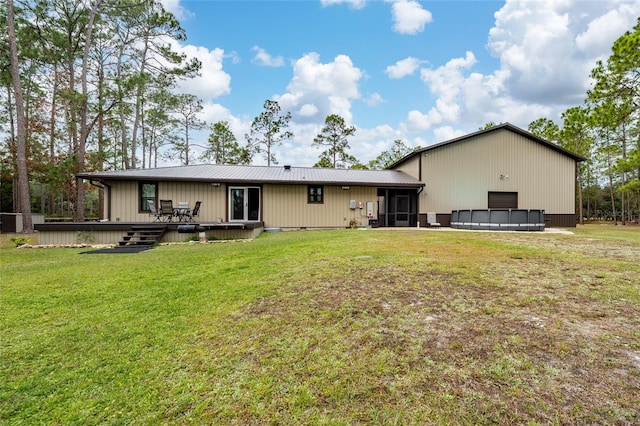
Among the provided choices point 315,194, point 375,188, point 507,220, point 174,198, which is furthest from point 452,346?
point 174,198

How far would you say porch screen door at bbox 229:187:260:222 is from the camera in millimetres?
13370

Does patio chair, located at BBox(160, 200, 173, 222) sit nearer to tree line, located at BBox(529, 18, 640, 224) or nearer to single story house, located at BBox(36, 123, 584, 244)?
single story house, located at BBox(36, 123, 584, 244)

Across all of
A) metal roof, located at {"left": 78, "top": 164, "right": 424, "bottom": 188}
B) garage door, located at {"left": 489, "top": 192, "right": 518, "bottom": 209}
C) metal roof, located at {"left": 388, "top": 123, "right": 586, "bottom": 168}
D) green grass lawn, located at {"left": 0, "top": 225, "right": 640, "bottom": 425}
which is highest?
metal roof, located at {"left": 388, "top": 123, "right": 586, "bottom": 168}

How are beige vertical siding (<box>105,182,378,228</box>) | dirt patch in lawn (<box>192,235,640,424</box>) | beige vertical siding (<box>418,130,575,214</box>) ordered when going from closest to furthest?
dirt patch in lawn (<box>192,235,640,424</box>) → beige vertical siding (<box>105,182,378,228</box>) → beige vertical siding (<box>418,130,575,214</box>)

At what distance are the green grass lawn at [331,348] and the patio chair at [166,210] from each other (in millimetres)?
6991

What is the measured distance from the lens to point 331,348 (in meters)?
2.24

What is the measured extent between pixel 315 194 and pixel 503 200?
10.1 metres

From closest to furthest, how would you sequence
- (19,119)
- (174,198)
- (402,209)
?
(174,198), (19,119), (402,209)

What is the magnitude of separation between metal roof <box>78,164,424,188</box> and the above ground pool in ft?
10.0

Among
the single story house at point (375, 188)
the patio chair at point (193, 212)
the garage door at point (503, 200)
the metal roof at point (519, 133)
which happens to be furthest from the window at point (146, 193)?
the garage door at point (503, 200)

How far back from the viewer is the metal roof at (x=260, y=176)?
40.5 feet

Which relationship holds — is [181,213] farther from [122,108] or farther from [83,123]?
[122,108]

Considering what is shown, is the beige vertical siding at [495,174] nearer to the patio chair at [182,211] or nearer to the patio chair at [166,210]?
the patio chair at [182,211]

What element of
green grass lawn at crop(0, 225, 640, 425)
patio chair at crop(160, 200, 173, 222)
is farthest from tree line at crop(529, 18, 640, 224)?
patio chair at crop(160, 200, 173, 222)
